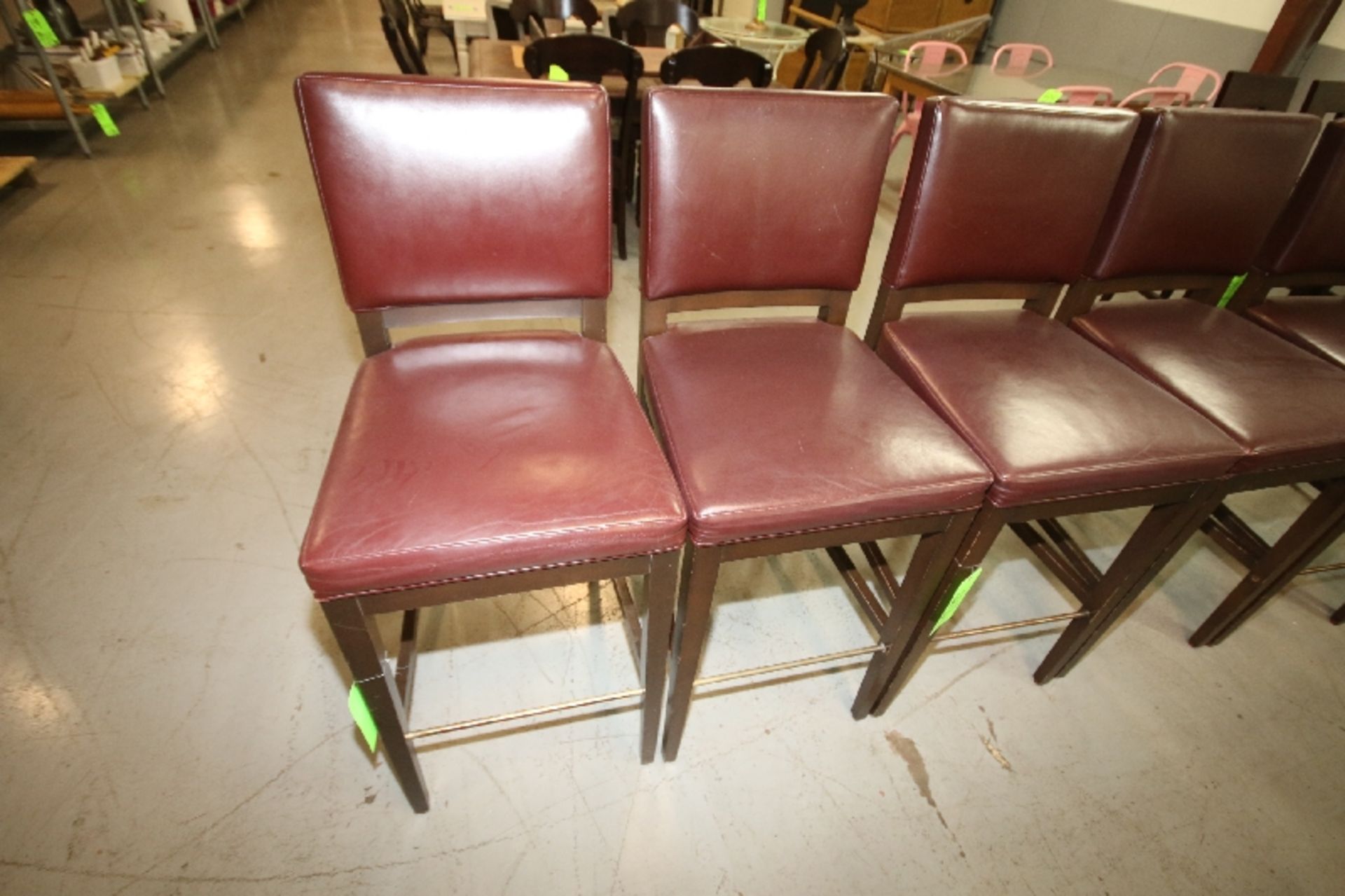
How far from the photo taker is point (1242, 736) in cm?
129

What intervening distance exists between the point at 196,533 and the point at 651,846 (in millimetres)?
1249

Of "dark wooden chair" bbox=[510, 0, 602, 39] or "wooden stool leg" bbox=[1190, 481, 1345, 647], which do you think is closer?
"wooden stool leg" bbox=[1190, 481, 1345, 647]

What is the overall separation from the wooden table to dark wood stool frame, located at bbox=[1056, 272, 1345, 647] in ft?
5.61

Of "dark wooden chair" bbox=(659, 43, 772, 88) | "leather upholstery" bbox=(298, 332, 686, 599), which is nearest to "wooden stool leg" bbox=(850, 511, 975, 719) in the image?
"leather upholstery" bbox=(298, 332, 686, 599)

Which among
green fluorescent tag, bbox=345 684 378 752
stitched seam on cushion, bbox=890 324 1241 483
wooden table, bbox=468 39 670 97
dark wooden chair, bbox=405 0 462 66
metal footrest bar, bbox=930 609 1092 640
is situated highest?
wooden table, bbox=468 39 670 97

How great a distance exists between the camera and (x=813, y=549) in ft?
3.33

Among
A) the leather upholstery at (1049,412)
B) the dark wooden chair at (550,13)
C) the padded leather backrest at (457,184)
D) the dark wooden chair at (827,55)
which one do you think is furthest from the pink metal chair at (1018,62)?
the padded leather backrest at (457,184)

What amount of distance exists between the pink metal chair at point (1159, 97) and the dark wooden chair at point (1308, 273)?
207 cm

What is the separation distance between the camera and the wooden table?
2.44m

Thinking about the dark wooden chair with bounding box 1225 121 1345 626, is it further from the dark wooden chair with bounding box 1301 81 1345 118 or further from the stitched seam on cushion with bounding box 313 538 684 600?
the stitched seam on cushion with bounding box 313 538 684 600

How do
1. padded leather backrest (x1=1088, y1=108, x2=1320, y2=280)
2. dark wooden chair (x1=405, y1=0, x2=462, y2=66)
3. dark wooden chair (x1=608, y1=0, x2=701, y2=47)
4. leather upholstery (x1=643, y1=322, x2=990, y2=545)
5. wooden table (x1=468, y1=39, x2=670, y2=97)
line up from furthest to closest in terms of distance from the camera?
dark wooden chair (x1=405, y1=0, x2=462, y2=66)
dark wooden chair (x1=608, y1=0, x2=701, y2=47)
wooden table (x1=468, y1=39, x2=670, y2=97)
padded leather backrest (x1=1088, y1=108, x2=1320, y2=280)
leather upholstery (x1=643, y1=322, x2=990, y2=545)

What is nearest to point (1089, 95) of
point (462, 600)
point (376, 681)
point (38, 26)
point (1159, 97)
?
point (1159, 97)

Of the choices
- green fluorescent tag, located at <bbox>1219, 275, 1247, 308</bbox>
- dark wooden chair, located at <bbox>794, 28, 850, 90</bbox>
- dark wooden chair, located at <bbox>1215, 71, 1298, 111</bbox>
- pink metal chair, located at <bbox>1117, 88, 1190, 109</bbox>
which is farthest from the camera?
pink metal chair, located at <bbox>1117, 88, 1190, 109</bbox>

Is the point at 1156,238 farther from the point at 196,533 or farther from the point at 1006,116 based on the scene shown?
the point at 196,533
